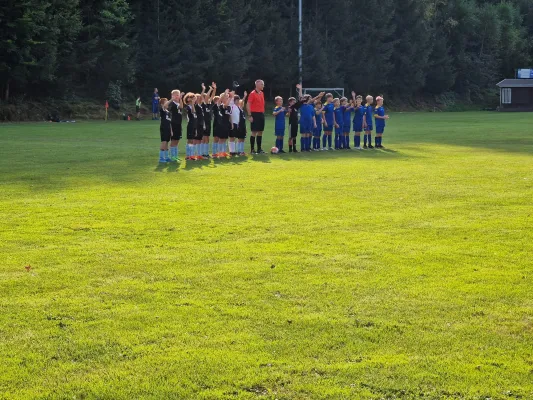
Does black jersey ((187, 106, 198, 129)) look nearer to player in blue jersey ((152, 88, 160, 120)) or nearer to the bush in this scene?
player in blue jersey ((152, 88, 160, 120))

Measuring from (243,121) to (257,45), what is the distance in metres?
48.8

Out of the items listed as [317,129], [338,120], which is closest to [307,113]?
[317,129]

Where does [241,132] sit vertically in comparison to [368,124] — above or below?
below

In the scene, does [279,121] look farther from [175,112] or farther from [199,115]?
[175,112]

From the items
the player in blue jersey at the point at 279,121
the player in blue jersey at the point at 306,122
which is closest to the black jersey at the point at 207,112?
the player in blue jersey at the point at 279,121

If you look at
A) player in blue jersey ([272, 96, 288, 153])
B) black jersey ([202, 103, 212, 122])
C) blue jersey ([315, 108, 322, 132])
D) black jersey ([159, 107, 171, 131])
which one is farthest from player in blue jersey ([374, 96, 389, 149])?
black jersey ([159, 107, 171, 131])

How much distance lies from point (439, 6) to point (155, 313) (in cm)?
9684

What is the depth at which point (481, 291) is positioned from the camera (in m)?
7.82

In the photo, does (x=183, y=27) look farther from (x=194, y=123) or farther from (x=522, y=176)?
(x=522, y=176)

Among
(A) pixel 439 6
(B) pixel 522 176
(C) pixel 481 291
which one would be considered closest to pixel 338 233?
(C) pixel 481 291

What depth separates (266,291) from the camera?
25.7 feet

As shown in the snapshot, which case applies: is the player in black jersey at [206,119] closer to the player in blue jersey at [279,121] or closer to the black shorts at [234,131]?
the black shorts at [234,131]

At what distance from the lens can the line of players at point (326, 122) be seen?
26016mm

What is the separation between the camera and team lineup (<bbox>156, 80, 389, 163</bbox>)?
21.8m
